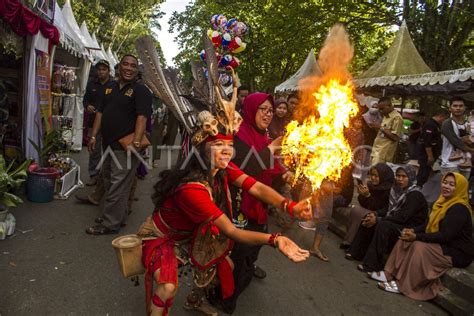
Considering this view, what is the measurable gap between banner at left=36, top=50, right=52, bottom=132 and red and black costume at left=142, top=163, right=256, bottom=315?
4.98 m

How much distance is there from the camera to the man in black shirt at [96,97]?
6.79 metres

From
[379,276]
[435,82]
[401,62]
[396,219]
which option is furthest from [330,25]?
[379,276]

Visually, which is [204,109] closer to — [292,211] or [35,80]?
[292,211]

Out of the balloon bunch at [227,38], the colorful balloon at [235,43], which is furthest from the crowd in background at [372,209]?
the colorful balloon at [235,43]

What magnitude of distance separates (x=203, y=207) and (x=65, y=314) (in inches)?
63.1

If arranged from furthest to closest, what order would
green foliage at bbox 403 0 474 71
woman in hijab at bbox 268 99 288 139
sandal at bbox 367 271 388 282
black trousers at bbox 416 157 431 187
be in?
green foliage at bbox 403 0 474 71 → black trousers at bbox 416 157 431 187 → woman in hijab at bbox 268 99 288 139 → sandal at bbox 367 271 388 282

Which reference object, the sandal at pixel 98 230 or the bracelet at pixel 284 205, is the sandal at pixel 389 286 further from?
the sandal at pixel 98 230

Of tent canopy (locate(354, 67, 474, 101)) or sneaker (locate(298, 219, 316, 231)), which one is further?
tent canopy (locate(354, 67, 474, 101))

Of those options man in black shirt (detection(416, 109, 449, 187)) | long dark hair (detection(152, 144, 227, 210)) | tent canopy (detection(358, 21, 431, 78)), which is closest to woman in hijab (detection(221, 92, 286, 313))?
long dark hair (detection(152, 144, 227, 210))

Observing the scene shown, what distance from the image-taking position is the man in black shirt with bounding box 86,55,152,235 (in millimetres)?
4617

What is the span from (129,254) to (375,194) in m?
3.61

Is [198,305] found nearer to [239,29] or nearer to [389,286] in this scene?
[389,286]

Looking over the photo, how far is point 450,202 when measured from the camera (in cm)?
412

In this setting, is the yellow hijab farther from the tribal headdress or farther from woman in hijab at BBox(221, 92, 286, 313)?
the tribal headdress
